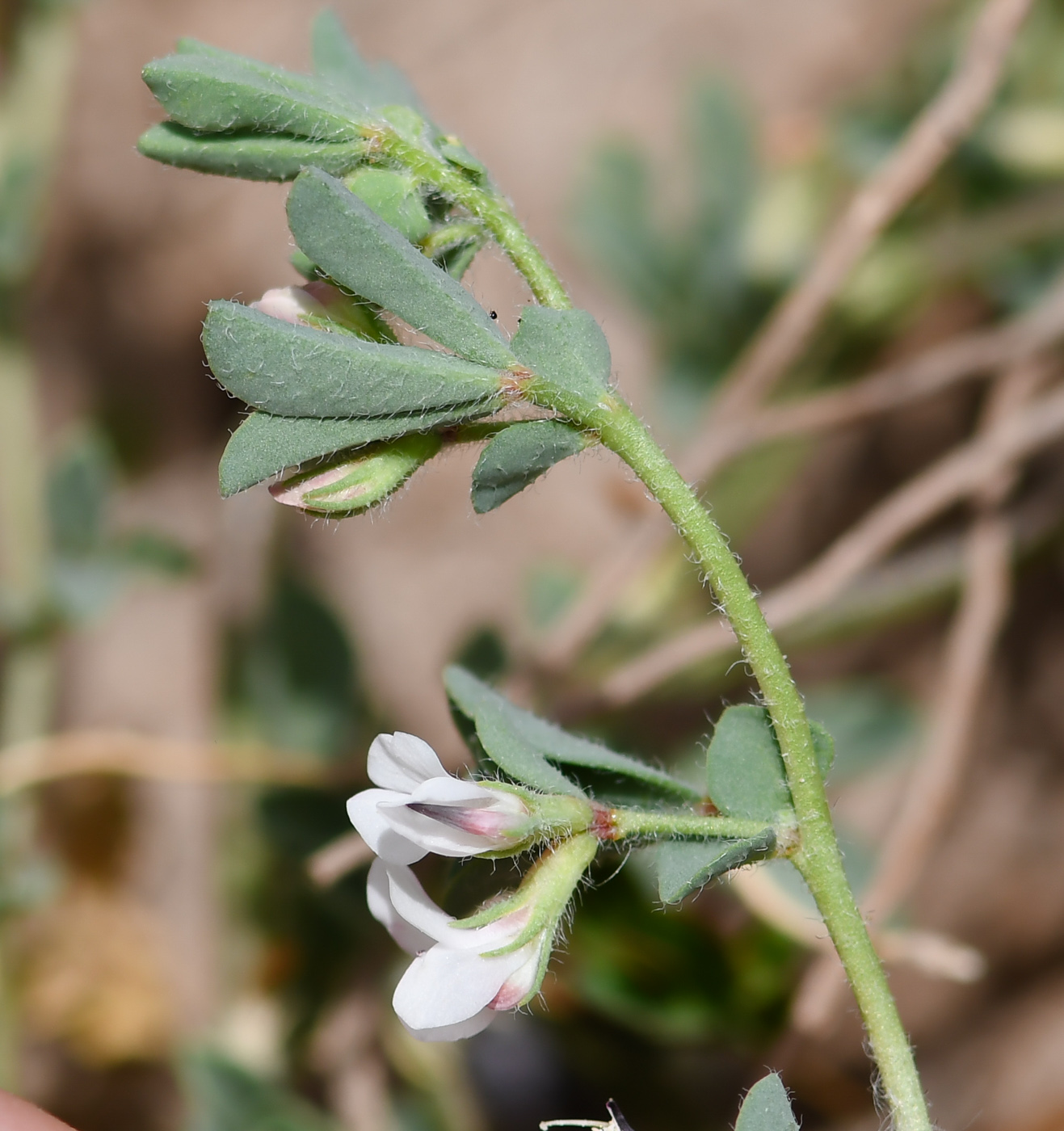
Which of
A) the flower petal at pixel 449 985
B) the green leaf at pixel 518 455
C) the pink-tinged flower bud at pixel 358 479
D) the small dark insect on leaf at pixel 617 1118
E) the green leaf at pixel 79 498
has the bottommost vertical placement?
Answer: the small dark insect on leaf at pixel 617 1118

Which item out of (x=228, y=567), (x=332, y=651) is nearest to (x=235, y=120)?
(x=332, y=651)

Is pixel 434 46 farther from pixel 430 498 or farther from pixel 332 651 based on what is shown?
pixel 332 651

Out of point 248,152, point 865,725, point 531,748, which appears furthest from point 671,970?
point 248,152

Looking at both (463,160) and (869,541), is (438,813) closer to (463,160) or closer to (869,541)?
(463,160)

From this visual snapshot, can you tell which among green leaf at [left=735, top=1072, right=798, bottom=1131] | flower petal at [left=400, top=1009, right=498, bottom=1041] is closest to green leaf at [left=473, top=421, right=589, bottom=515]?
flower petal at [left=400, top=1009, right=498, bottom=1041]

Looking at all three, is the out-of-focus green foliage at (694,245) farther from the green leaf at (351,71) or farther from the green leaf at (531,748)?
the green leaf at (531,748)

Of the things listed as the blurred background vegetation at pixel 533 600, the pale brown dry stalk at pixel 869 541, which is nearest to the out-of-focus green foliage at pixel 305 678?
the blurred background vegetation at pixel 533 600
